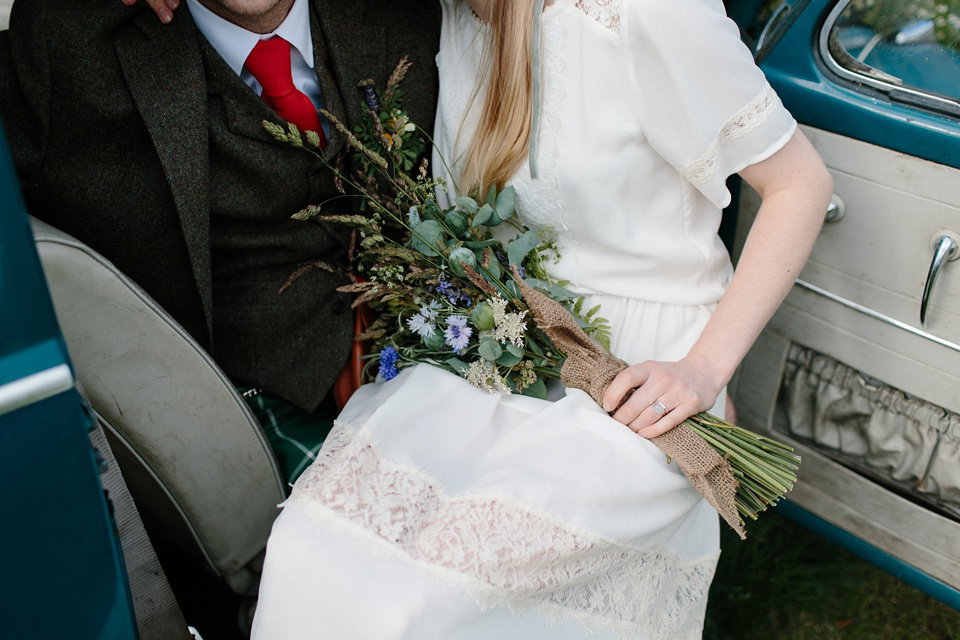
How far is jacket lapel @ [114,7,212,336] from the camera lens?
154cm

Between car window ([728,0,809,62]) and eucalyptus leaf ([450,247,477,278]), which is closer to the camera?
eucalyptus leaf ([450,247,477,278])

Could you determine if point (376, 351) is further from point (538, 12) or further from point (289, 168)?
point (538, 12)

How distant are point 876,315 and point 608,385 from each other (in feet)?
2.33

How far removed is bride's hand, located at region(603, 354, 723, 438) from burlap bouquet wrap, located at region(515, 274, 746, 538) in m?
0.02

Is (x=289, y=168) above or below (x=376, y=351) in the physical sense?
above

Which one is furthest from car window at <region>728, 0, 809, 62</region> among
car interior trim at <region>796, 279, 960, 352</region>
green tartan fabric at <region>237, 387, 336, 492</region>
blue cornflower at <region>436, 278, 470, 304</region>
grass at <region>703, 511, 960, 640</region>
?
grass at <region>703, 511, 960, 640</region>

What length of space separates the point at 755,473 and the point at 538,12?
0.93m

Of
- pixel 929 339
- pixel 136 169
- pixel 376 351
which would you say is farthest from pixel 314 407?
pixel 929 339

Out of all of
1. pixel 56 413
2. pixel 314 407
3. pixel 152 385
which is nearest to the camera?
pixel 56 413

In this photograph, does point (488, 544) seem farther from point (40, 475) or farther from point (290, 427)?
point (290, 427)

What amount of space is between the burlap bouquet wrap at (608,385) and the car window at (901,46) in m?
0.81

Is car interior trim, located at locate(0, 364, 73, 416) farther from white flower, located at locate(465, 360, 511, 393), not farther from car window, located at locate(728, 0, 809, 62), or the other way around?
car window, located at locate(728, 0, 809, 62)

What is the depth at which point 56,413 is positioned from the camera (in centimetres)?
97

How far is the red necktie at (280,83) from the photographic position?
167 cm
